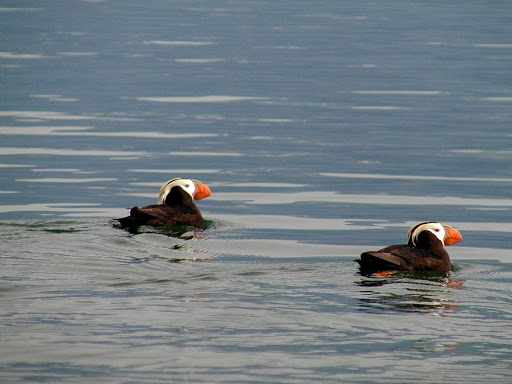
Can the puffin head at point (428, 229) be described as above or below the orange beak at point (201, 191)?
below

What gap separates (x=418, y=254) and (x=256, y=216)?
4.37 meters

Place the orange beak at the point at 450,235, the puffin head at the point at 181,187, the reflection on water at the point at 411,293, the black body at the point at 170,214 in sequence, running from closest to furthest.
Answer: the reflection on water at the point at 411,293, the orange beak at the point at 450,235, the black body at the point at 170,214, the puffin head at the point at 181,187

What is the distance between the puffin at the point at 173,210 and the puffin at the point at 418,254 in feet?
10.6

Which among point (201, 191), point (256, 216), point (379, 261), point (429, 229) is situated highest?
point (201, 191)

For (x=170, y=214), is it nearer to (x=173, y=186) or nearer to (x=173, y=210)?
(x=173, y=210)

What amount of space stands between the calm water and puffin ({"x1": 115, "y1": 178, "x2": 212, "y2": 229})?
25 cm

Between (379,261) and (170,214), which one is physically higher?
(170,214)

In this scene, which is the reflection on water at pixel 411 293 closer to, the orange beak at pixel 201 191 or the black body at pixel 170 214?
the black body at pixel 170 214

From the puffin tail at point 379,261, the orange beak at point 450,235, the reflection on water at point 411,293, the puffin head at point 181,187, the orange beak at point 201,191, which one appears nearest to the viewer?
the reflection on water at point 411,293

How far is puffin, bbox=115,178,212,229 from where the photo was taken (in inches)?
539

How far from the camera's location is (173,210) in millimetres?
14141

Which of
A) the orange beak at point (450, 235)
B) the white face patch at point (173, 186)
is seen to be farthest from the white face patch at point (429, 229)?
the white face patch at point (173, 186)

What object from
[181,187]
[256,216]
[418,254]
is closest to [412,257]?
[418,254]

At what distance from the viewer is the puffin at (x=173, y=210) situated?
13703 mm
